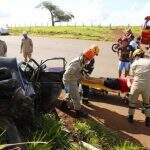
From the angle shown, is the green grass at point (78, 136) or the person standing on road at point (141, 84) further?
the person standing on road at point (141, 84)

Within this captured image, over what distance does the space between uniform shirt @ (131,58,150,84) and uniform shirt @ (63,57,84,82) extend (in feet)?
4.42

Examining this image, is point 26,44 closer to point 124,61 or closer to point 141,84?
point 124,61

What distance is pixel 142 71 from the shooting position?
40.4 feet

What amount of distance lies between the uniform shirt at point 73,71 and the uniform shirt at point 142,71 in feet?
4.42

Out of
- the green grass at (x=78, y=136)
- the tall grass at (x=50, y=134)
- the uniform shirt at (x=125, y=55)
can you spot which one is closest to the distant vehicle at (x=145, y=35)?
the uniform shirt at (x=125, y=55)

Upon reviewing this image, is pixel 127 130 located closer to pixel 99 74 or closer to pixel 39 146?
pixel 39 146

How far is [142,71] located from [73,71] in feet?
5.51


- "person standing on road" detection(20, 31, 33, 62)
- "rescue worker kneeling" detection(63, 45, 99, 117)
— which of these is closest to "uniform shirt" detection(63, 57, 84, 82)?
"rescue worker kneeling" detection(63, 45, 99, 117)

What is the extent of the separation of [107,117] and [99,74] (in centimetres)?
744

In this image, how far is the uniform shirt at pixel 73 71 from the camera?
12.2 metres

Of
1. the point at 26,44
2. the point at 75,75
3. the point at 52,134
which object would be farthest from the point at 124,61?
the point at 52,134

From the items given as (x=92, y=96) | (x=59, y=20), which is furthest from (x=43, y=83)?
(x=59, y=20)

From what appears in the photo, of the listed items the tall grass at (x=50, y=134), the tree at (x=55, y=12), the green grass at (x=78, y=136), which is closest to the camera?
the tall grass at (x=50, y=134)

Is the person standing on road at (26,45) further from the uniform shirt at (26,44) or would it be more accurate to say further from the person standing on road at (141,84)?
the person standing on road at (141,84)
